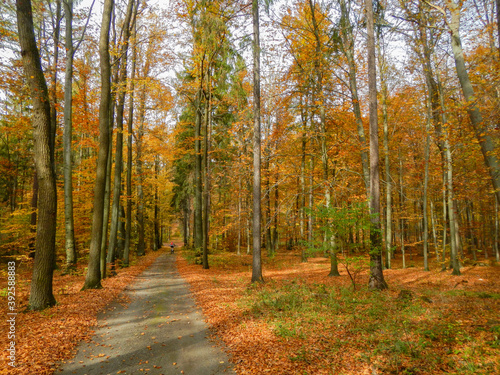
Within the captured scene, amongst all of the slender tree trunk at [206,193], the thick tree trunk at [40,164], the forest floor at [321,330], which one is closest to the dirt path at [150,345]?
the forest floor at [321,330]

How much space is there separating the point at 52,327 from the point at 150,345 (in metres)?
2.36

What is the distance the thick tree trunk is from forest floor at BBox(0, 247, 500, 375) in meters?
0.63

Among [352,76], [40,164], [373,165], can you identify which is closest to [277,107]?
[352,76]

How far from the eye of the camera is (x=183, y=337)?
5.38 meters

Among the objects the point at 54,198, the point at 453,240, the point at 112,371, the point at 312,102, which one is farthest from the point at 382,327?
the point at 453,240

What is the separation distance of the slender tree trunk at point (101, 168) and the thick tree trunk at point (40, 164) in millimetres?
2336

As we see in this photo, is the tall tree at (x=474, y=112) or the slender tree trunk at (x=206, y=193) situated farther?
the slender tree trunk at (x=206, y=193)

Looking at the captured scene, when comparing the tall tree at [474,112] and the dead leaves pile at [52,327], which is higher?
the tall tree at [474,112]

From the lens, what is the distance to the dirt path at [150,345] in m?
4.15

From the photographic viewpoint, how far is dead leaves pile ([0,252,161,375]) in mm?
4090

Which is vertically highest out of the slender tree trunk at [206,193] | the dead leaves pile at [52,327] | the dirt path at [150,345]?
the slender tree trunk at [206,193]

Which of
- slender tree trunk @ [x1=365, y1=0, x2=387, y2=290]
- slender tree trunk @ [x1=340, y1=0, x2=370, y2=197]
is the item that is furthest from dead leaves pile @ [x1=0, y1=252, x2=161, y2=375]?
slender tree trunk @ [x1=340, y1=0, x2=370, y2=197]

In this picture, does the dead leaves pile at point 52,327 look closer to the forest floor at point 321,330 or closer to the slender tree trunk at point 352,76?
the forest floor at point 321,330

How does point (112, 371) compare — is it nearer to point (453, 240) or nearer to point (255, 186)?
point (255, 186)
